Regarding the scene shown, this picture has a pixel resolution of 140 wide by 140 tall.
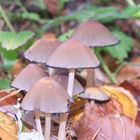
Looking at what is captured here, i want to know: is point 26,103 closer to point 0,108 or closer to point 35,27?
point 0,108

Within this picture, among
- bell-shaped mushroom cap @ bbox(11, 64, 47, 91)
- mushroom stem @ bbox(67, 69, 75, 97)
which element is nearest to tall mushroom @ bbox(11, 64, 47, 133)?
bell-shaped mushroom cap @ bbox(11, 64, 47, 91)

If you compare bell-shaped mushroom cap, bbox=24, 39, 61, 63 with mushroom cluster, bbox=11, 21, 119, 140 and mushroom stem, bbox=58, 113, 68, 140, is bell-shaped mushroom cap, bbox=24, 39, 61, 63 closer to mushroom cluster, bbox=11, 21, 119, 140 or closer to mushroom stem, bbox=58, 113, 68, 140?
mushroom cluster, bbox=11, 21, 119, 140

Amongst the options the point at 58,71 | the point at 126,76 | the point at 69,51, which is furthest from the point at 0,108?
the point at 126,76

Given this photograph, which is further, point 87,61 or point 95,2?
point 95,2

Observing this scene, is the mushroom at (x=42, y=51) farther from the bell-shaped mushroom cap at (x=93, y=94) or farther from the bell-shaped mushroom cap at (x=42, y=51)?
the bell-shaped mushroom cap at (x=93, y=94)

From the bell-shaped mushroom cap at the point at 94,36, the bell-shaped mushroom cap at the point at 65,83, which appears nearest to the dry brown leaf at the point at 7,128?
the bell-shaped mushroom cap at the point at 65,83

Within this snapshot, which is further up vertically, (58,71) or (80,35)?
(80,35)
